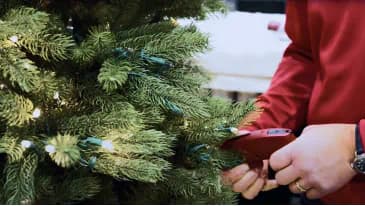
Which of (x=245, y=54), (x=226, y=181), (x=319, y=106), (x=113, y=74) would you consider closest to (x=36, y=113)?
(x=113, y=74)

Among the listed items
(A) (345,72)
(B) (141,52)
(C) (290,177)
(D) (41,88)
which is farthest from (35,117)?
(A) (345,72)

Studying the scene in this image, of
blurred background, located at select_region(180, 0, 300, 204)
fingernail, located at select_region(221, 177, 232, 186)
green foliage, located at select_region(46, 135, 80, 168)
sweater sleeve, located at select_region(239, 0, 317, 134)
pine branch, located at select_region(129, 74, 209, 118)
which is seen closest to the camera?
green foliage, located at select_region(46, 135, 80, 168)

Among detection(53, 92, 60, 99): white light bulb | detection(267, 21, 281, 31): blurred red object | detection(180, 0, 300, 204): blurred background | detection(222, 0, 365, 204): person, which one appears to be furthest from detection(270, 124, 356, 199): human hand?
detection(267, 21, 281, 31): blurred red object

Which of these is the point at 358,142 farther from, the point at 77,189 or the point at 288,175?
the point at 77,189

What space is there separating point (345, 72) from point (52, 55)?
513 millimetres

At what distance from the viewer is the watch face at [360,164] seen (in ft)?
2.70

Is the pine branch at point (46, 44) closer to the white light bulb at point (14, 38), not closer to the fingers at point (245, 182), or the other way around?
the white light bulb at point (14, 38)

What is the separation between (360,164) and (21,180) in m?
0.52

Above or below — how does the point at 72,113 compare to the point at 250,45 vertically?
above

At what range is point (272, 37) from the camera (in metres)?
1.65

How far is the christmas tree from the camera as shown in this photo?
626 millimetres

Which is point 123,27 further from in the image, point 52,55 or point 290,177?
point 290,177

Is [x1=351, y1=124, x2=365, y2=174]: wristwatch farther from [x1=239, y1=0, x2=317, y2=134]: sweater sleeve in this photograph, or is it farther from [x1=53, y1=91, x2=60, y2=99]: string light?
[x1=53, y1=91, x2=60, y2=99]: string light

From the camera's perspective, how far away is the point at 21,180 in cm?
62
